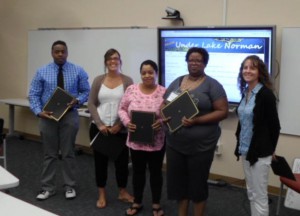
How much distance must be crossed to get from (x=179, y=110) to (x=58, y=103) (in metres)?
1.27

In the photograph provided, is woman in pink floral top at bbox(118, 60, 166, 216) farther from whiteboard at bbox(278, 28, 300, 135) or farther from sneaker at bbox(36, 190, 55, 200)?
whiteboard at bbox(278, 28, 300, 135)

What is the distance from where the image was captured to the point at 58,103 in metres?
3.62

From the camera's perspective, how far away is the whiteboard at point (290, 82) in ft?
12.4

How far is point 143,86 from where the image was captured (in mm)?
3311

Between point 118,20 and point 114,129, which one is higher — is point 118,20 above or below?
above

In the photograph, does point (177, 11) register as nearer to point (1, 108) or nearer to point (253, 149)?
point (253, 149)

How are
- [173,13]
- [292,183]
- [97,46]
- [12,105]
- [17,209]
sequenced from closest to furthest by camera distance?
1. [17,209]
2. [292,183]
3. [173,13]
4. [97,46]
5. [12,105]

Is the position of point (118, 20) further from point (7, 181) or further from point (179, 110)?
point (7, 181)

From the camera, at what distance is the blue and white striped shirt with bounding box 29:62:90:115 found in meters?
3.69

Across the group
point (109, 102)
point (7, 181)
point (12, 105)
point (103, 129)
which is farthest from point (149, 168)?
point (12, 105)

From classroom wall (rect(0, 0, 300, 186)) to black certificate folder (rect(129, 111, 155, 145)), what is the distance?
4.62 feet

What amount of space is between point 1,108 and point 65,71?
3.52 meters

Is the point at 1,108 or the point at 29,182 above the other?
the point at 1,108

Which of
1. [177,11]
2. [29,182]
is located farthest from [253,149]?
[29,182]
